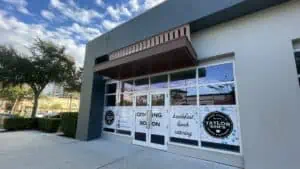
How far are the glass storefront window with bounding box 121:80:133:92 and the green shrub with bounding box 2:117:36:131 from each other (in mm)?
9804

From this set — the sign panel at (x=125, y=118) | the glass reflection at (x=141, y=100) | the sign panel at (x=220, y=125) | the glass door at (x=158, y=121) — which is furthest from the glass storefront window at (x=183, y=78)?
the sign panel at (x=125, y=118)

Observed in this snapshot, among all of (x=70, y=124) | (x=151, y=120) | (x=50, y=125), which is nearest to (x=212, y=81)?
(x=151, y=120)

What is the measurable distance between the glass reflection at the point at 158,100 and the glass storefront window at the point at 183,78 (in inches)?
29.2

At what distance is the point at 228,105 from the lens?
4898mm

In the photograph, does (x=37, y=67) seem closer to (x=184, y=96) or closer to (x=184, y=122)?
(x=184, y=96)

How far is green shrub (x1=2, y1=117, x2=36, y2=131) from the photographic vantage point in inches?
432

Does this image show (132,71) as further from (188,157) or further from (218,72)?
(188,157)

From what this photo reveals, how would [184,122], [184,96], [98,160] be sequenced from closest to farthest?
[98,160] < [184,122] < [184,96]

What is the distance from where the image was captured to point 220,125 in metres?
4.95

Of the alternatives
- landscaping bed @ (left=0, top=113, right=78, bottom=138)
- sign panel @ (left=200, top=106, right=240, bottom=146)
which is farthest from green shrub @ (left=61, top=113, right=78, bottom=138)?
sign panel @ (left=200, top=106, right=240, bottom=146)

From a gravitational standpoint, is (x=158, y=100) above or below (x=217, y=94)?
below

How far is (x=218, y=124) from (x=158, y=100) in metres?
2.71

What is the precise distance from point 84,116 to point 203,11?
25.8 ft

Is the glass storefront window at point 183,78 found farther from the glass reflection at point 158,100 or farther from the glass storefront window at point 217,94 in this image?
the glass reflection at point 158,100
